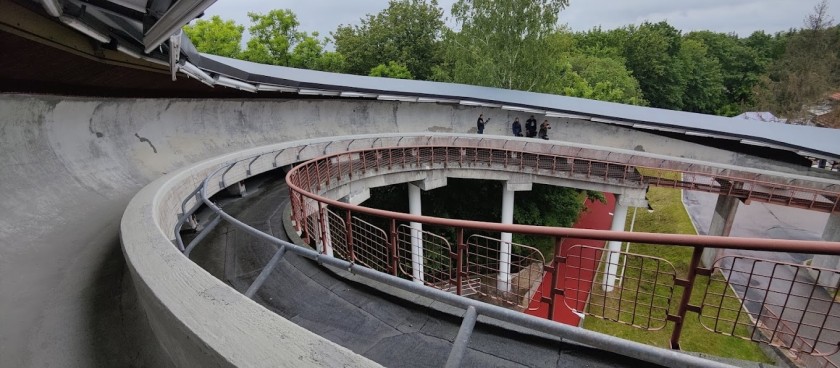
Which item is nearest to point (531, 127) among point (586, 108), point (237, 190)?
point (586, 108)

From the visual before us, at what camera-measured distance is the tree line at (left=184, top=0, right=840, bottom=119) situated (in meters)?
22.8

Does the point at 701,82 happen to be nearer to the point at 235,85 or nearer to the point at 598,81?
the point at 598,81

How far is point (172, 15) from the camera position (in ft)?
10.0

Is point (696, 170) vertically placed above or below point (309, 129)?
below

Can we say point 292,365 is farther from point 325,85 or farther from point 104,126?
point 325,85

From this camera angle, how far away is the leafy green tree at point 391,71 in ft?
92.1

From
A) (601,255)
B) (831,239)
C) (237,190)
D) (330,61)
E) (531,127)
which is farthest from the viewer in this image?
(330,61)

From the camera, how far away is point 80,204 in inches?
216

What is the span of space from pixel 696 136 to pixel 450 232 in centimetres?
982

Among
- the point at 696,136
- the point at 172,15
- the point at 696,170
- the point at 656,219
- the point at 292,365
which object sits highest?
the point at 172,15

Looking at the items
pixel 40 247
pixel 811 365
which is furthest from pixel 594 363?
pixel 811 365

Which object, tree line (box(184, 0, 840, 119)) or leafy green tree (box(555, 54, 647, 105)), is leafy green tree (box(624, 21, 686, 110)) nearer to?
tree line (box(184, 0, 840, 119))

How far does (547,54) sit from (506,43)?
2.61 m

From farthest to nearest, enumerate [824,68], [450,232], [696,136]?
[824,68]
[450,232]
[696,136]
